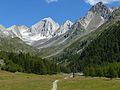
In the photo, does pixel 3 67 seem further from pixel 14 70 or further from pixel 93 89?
pixel 93 89

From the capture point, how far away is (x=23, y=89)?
216 ft

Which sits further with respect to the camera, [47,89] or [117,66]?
[117,66]

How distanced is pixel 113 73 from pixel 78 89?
12788 centimetres

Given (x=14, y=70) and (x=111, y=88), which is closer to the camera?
(x=111, y=88)

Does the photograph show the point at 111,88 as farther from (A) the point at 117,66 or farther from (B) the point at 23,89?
(A) the point at 117,66

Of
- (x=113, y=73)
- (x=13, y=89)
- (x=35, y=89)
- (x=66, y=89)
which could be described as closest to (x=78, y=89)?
(x=66, y=89)

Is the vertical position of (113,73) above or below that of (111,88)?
above

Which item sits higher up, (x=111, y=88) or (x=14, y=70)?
(x=14, y=70)

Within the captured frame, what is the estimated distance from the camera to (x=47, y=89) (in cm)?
6431

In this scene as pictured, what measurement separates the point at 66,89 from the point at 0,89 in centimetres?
1238

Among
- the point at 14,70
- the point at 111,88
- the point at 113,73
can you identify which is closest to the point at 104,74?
the point at 113,73

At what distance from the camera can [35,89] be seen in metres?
65.0

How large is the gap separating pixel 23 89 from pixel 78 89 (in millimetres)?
10343

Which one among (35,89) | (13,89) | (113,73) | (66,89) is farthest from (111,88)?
(113,73)
